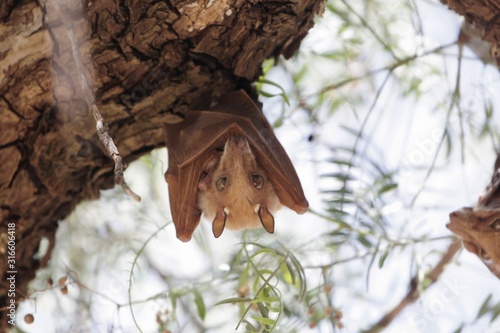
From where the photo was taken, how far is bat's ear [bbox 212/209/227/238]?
2.17 meters

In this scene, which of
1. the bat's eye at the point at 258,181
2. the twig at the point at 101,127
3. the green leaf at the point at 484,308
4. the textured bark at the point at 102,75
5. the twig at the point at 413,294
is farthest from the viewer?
the twig at the point at 413,294

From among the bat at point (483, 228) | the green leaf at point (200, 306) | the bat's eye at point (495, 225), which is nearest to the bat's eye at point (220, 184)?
the green leaf at point (200, 306)

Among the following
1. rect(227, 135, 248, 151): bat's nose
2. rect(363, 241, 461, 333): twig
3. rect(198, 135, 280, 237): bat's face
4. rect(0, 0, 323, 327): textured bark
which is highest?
rect(0, 0, 323, 327): textured bark

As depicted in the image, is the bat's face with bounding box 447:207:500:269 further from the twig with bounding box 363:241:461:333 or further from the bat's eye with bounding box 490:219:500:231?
the twig with bounding box 363:241:461:333

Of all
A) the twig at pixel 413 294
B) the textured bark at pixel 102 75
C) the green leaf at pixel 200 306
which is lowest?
the green leaf at pixel 200 306

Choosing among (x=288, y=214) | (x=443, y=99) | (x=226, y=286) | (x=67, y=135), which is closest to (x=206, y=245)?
(x=226, y=286)

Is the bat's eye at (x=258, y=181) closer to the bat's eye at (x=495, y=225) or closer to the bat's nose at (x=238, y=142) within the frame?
the bat's nose at (x=238, y=142)

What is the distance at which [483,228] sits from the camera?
194 centimetres

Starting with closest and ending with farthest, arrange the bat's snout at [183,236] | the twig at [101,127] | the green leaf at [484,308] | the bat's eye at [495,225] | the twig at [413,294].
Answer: the twig at [101,127] → the bat's eye at [495,225] → the bat's snout at [183,236] → the green leaf at [484,308] → the twig at [413,294]

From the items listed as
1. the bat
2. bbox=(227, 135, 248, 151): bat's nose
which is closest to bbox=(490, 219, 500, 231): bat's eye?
the bat

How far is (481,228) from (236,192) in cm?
82

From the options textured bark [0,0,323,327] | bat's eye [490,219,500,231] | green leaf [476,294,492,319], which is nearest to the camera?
textured bark [0,0,323,327]

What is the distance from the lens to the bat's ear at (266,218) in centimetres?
217

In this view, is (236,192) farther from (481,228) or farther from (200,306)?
(481,228)
